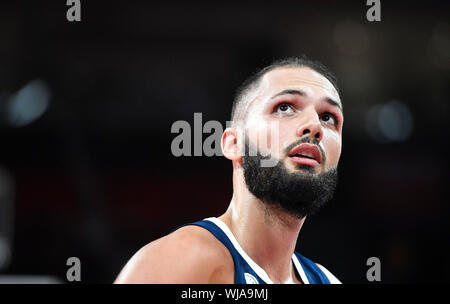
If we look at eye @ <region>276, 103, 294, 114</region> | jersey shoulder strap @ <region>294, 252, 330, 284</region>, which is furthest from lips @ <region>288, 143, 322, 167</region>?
jersey shoulder strap @ <region>294, 252, 330, 284</region>

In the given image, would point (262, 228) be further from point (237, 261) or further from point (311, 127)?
point (311, 127)

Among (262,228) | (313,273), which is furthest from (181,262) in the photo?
(313,273)

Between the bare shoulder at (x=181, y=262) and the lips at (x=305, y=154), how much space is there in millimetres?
529

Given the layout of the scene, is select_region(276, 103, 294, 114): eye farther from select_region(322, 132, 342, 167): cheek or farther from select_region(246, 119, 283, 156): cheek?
select_region(322, 132, 342, 167): cheek

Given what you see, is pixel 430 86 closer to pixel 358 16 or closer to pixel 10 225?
pixel 358 16

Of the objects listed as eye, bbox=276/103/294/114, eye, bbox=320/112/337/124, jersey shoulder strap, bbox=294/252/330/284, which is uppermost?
eye, bbox=276/103/294/114

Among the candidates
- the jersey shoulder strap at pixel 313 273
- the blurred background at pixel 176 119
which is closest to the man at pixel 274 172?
the jersey shoulder strap at pixel 313 273

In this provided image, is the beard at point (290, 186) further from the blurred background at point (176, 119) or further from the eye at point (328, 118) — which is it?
the blurred background at point (176, 119)

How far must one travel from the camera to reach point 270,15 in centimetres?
768

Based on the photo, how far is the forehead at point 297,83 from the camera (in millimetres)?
2592

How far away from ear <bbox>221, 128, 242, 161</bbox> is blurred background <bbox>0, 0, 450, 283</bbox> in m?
3.74

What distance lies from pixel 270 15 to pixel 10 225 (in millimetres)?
4649

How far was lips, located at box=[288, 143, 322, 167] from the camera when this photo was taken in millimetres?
2439

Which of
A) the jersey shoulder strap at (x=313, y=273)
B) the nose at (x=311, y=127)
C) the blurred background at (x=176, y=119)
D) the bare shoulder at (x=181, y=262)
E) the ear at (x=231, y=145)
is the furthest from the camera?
the blurred background at (x=176, y=119)
